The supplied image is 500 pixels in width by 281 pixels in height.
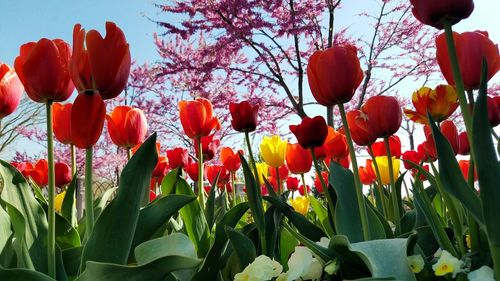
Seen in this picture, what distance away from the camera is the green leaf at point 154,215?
747 mm

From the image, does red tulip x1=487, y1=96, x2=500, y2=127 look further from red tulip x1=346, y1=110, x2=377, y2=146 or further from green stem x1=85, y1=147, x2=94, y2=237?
green stem x1=85, y1=147, x2=94, y2=237

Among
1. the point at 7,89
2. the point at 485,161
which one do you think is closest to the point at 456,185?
the point at 485,161

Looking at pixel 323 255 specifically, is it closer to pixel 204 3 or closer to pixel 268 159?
pixel 268 159

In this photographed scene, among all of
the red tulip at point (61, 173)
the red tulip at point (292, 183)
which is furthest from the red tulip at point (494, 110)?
the red tulip at point (292, 183)

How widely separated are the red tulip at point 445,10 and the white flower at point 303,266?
0.40 m

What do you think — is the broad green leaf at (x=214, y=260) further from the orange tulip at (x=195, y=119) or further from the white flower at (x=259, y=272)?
the orange tulip at (x=195, y=119)

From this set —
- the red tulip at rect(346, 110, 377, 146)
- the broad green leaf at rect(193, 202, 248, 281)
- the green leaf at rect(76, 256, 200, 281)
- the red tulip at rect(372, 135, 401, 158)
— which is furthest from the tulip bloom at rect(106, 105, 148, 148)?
the red tulip at rect(372, 135, 401, 158)

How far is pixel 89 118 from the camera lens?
0.66 m

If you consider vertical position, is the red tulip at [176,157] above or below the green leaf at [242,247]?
above

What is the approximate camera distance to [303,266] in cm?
74

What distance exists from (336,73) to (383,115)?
201 millimetres

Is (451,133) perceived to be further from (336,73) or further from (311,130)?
(336,73)

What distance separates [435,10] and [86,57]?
Result: 0.49 meters

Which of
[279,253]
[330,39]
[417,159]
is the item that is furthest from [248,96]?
[279,253]
